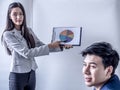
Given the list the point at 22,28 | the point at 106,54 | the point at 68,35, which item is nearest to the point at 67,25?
the point at 68,35

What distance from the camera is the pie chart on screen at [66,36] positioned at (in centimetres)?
227

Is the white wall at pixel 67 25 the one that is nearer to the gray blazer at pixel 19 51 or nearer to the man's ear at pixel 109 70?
the gray blazer at pixel 19 51

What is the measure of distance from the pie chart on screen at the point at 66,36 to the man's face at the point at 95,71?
1083 millimetres

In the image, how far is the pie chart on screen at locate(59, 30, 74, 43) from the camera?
2266mm

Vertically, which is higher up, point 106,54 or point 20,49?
point 106,54

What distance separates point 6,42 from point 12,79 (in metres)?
0.33

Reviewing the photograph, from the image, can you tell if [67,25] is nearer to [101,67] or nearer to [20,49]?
[20,49]

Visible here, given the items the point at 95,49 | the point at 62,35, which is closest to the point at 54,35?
the point at 62,35

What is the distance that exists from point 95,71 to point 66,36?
1.14 m

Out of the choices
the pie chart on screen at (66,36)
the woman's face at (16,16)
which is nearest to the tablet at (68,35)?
the pie chart on screen at (66,36)

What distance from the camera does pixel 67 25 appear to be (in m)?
2.49

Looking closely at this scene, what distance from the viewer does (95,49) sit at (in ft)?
3.89

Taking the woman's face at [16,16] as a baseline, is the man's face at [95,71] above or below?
below

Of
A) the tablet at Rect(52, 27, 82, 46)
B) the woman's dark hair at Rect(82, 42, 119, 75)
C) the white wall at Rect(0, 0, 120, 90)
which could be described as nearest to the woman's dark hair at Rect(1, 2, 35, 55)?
the tablet at Rect(52, 27, 82, 46)
